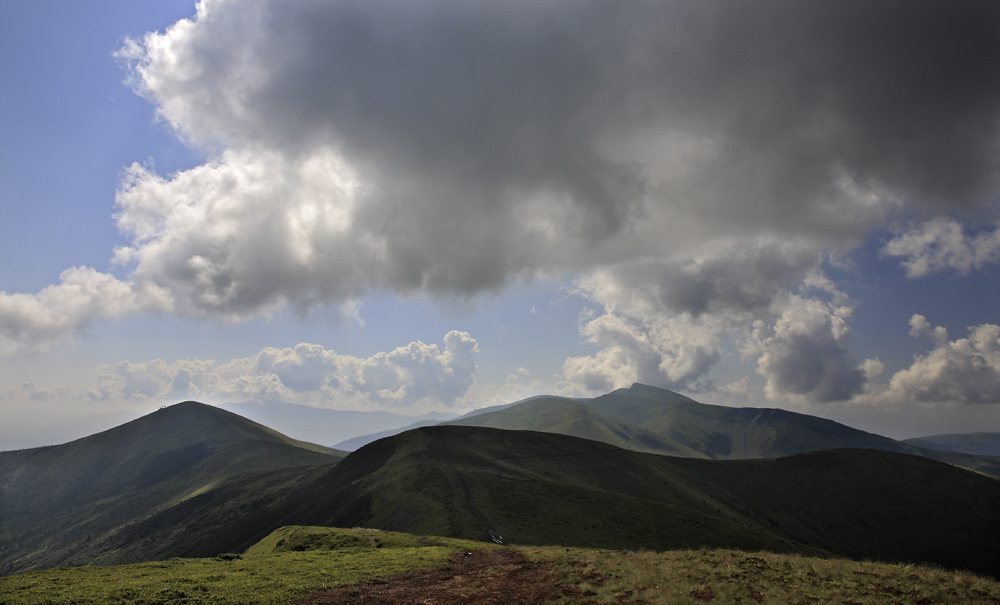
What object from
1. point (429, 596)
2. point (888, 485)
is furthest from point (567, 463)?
point (888, 485)

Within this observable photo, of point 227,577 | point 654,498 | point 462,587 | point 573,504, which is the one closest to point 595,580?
point 462,587

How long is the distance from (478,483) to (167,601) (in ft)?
188

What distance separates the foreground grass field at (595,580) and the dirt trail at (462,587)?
74cm

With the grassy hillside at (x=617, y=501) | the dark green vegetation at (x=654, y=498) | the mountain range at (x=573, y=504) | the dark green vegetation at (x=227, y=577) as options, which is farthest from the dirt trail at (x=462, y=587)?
the dark green vegetation at (x=654, y=498)

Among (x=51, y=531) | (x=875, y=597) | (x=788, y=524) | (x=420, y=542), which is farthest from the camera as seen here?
(x=51, y=531)

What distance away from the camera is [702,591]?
2159 cm

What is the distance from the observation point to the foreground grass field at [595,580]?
2088 centimetres

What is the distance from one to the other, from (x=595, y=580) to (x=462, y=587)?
7.91 meters

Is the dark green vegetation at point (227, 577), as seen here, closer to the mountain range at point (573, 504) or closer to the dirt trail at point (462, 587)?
the dirt trail at point (462, 587)

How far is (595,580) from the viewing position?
24.9 m

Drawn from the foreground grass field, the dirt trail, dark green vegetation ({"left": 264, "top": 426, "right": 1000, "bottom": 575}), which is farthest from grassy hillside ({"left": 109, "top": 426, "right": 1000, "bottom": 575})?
the foreground grass field

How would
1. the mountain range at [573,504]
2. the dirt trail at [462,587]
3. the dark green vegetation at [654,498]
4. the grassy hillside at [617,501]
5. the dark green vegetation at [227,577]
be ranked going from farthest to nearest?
the mountain range at [573,504], the grassy hillside at [617,501], the dark green vegetation at [654,498], the dirt trail at [462,587], the dark green vegetation at [227,577]

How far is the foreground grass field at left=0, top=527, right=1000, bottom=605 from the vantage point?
68.5 ft

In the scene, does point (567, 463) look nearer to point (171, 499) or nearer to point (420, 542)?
point (420, 542)
